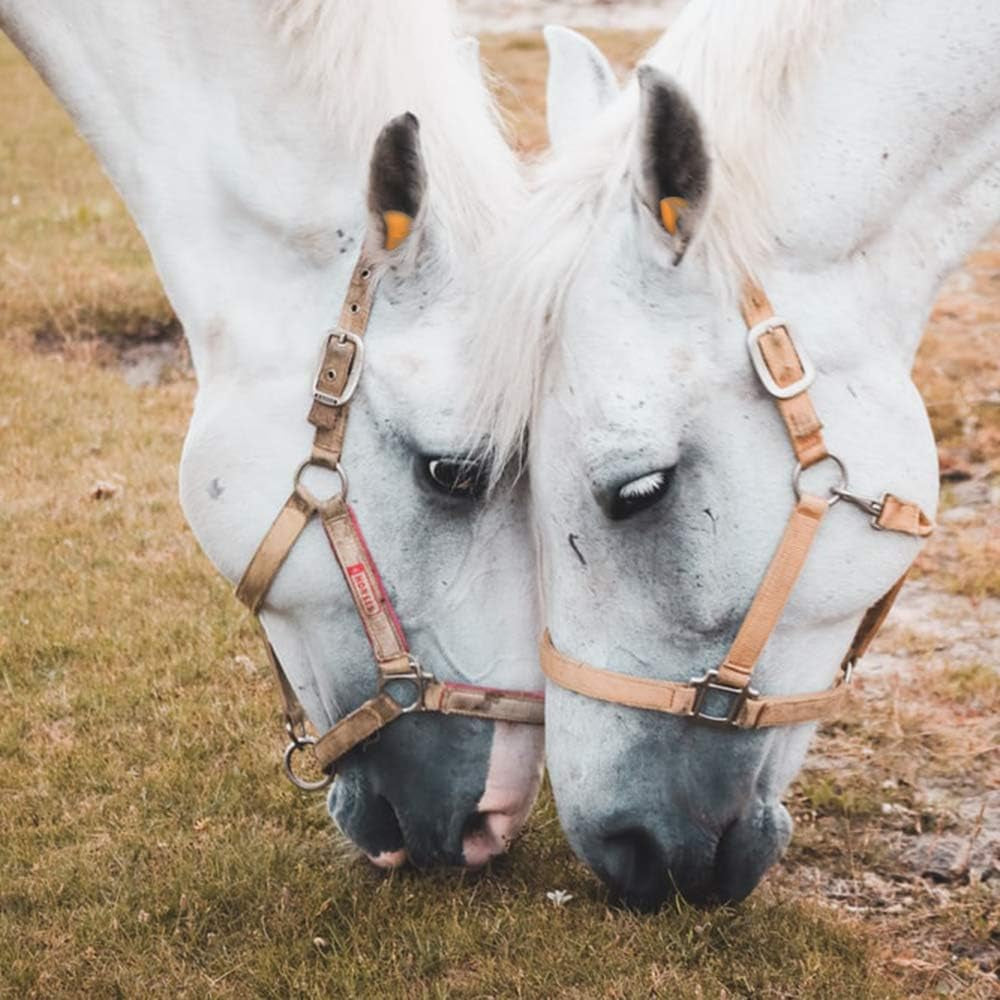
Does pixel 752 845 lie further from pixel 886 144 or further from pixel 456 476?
pixel 886 144

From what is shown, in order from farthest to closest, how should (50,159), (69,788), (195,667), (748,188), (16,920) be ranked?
(50,159), (195,667), (69,788), (16,920), (748,188)

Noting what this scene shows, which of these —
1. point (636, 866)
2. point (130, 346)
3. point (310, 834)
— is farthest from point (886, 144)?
point (130, 346)

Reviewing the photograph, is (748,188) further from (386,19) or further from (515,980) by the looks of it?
(515,980)

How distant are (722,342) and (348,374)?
25.3 inches

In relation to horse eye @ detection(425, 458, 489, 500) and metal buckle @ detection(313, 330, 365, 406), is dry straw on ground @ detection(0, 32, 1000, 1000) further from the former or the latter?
horse eye @ detection(425, 458, 489, 500)

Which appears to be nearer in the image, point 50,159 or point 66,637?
point 66,637

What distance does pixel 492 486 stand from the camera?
7.43 feet

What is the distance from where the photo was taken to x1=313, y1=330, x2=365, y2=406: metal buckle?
226 cm

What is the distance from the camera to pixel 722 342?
2076 millimetres

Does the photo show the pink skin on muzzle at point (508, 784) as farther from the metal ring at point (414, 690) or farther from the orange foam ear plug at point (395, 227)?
the orange foam ear plug at point (395, 227)


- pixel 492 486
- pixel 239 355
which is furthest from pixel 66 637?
pixel 492 486

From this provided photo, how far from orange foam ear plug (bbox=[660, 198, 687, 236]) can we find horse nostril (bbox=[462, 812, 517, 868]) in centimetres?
117

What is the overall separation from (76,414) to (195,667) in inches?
100.0

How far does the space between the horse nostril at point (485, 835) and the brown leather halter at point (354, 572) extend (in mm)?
228
